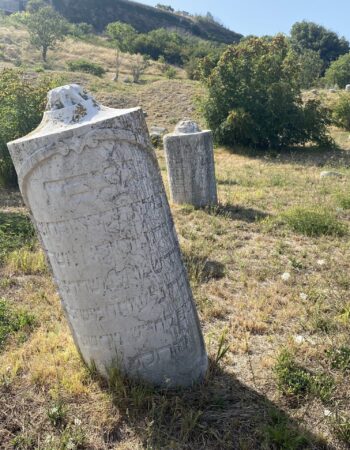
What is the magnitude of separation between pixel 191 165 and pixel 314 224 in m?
2.30

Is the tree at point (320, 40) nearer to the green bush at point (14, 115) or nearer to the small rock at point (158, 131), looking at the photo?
the small rock at point (158, 131)

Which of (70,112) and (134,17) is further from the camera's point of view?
(134,17)

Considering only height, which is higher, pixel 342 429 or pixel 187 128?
Answer: pixel 187 128

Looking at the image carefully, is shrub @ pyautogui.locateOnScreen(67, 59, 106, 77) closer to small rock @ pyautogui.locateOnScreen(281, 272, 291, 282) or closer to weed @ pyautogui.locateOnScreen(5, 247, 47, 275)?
weed @ pyautogui.locateOnScreen(5, 247, 47, 275)

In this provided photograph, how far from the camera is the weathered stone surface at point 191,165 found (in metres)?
7.18

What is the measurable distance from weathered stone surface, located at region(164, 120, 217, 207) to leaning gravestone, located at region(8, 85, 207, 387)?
4669mm

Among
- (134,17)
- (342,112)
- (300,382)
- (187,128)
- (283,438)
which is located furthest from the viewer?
(134,17)

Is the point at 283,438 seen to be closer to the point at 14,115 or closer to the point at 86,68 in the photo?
the point at 14,115

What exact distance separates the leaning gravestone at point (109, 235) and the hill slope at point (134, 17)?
235 ft

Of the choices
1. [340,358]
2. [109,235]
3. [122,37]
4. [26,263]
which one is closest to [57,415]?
[109,235]

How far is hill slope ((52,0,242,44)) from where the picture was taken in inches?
2682

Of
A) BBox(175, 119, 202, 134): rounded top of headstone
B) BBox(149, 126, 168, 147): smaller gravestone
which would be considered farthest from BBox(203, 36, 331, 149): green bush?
BBox(175, 119, 202, 134): rounded top of headstone

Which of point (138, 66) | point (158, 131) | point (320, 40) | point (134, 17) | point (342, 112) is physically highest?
point (134, 17)

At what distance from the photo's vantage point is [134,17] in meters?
72.5
